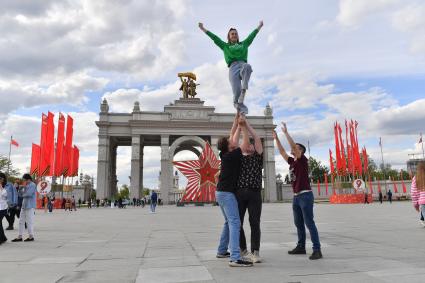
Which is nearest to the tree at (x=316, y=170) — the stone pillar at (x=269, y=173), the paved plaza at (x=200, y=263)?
the stone pillar at (x=269, y=173)

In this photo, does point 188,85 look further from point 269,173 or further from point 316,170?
point 316,170

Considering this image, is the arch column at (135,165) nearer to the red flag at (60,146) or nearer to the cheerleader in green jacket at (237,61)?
the red flag at (60,146)

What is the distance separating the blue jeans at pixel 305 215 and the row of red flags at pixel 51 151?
33.5m

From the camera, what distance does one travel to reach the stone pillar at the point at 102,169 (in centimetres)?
5578

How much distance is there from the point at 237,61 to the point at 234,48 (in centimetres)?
28

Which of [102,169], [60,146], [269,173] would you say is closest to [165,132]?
[102,169]

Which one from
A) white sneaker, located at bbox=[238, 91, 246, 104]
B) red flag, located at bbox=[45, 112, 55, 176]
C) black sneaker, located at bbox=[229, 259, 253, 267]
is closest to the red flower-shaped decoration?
red flag, located at bbox=[45, 112, 55, 176]

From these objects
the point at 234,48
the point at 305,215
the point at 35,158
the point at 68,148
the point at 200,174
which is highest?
the point at 68,148

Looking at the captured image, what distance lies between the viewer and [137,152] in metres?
56.8

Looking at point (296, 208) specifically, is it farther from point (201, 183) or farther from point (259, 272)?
point (201, 183)

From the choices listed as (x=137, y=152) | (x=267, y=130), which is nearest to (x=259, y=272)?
(x=137, y=152)

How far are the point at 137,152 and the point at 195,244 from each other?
50.1 meters

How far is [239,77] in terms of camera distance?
6.80 m

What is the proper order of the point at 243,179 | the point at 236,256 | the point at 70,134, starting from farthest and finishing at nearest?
the point at 70,134
the point at 243,179
the point at 236,256
